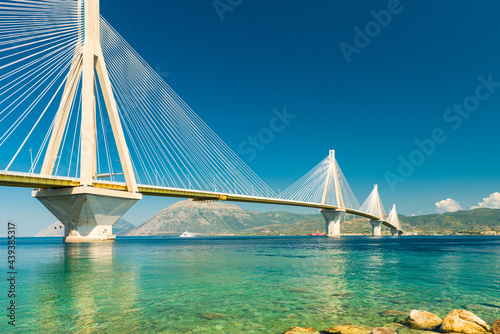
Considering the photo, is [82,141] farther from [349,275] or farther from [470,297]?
Result: [470,297]

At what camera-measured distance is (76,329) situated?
10.0m

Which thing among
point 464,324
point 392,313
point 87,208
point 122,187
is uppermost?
point 122,187

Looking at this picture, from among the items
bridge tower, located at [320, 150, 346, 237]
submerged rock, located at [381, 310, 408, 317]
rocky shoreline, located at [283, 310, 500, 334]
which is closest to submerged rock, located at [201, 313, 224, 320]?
rocky shoreline, located at [283, 310, 500, 334]

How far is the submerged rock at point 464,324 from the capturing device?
938 centimetres

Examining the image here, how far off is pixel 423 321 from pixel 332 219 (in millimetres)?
88731

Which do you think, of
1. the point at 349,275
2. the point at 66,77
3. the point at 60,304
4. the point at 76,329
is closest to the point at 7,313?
the point at 60,304

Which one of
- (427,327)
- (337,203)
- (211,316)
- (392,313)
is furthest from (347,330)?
(337,203)

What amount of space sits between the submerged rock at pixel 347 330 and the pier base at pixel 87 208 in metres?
37.6

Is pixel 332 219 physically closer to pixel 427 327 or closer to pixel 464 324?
pixel 427 327

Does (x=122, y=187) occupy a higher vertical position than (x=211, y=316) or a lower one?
higher

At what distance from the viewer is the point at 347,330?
31.3 feet

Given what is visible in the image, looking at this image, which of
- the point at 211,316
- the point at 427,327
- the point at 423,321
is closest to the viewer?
the point at 427,327

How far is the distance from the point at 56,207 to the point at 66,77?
16177mm

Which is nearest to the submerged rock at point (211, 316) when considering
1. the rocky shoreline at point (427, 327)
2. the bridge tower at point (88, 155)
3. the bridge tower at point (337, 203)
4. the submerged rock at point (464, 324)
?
the rocky shoreline at point (427, 327)
